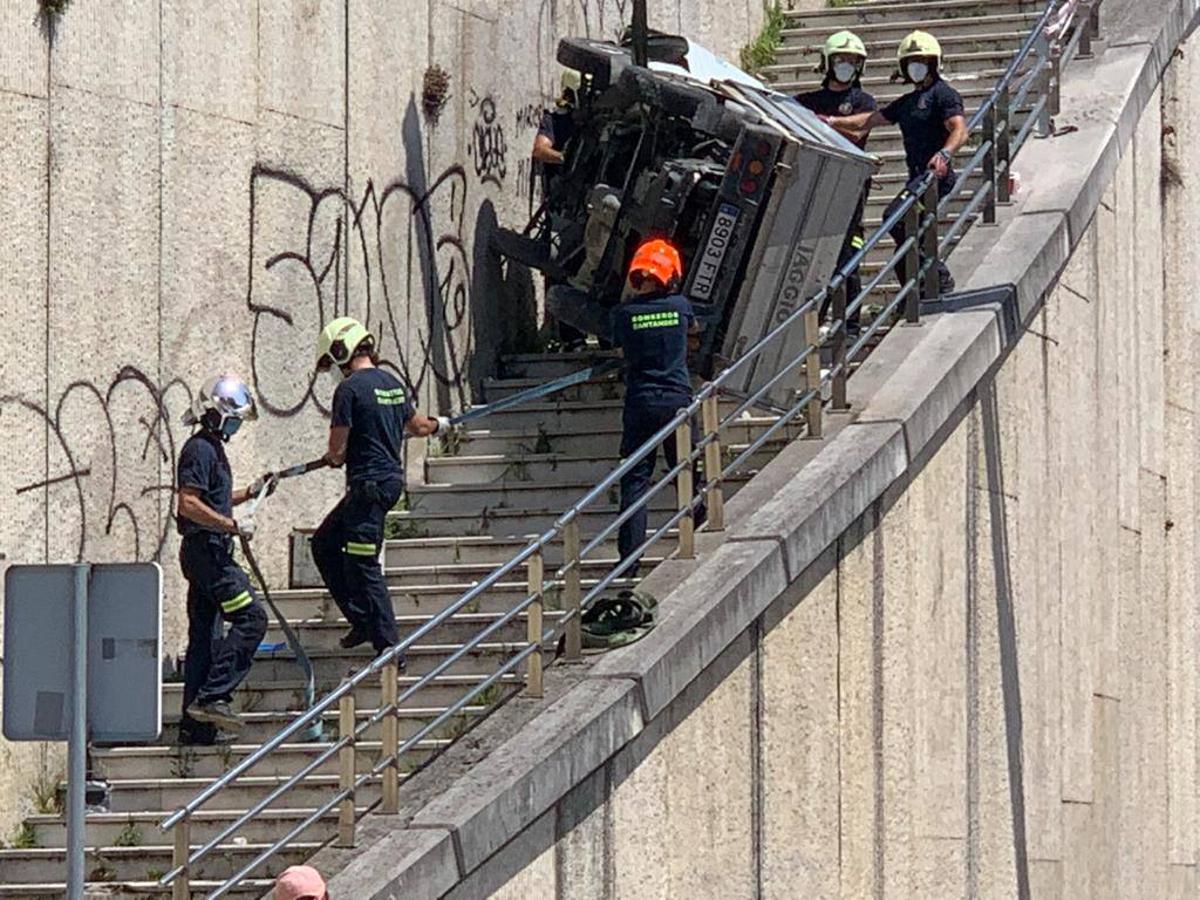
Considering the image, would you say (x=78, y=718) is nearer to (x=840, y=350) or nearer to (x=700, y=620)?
(x=700, y=620)

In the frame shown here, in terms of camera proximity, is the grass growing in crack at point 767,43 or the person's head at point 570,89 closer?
the person's head at point 570,89

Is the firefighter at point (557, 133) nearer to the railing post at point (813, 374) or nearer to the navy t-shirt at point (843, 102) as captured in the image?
the navy t-shirt at point (843, 102)

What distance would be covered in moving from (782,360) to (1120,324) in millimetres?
3743

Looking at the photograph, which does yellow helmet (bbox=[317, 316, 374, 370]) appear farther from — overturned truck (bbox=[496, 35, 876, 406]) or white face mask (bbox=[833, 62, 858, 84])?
white face mask (bbox=[833, 62, 858, 84])

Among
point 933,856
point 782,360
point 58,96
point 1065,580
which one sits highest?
point 58,96

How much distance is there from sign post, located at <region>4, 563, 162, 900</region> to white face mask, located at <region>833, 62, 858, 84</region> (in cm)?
967

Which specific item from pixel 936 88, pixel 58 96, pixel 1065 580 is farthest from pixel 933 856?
pixel 58 96

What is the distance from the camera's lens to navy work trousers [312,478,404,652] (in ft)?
41.8

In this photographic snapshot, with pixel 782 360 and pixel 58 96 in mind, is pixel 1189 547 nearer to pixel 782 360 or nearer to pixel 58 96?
pixel 782 360

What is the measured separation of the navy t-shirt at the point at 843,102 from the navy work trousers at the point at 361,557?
18.1ft

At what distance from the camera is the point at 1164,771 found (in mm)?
19312

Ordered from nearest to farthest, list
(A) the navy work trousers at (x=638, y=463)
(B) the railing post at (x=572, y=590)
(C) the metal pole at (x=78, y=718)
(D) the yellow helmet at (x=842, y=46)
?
(C) the metal pole at (x=78, y=718)
(B) the railing post at (x=572, y=590)
(A) the navy work trousers at (x=638, y=463)
(D) the yellow helmet at (x=842, y=46)

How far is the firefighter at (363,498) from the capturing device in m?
12.8

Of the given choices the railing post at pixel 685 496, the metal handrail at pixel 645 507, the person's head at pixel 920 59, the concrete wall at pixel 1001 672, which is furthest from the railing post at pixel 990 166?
the railing post at pixel 685 496
